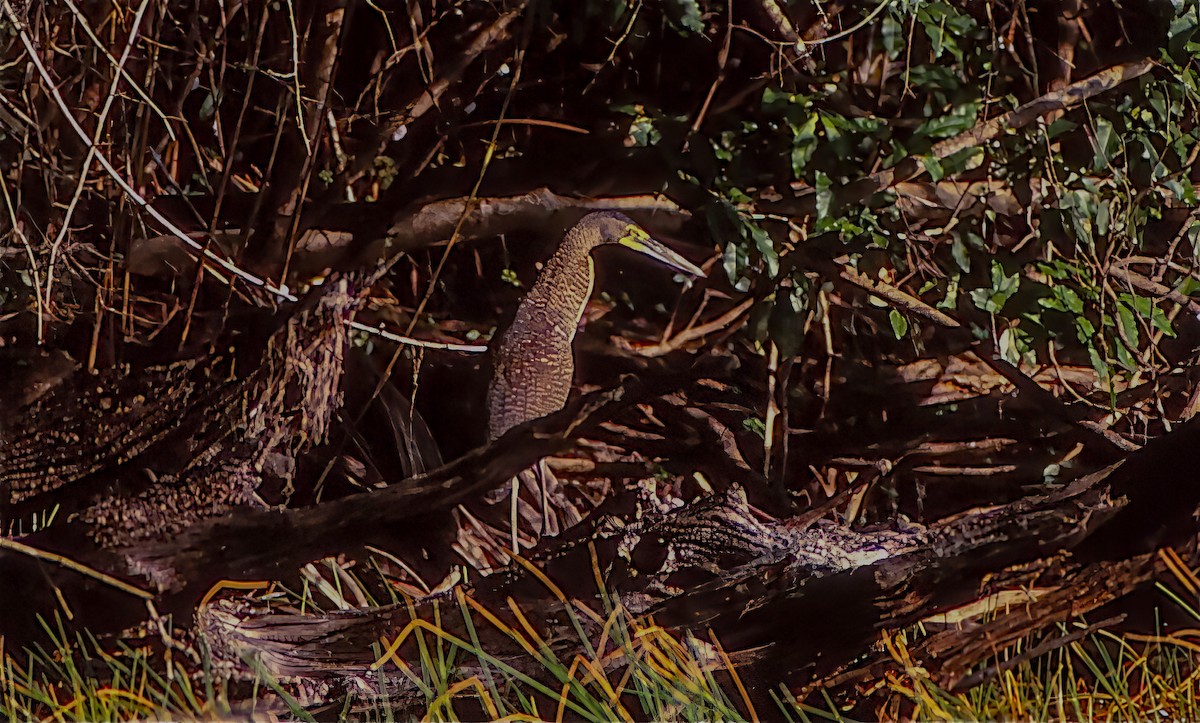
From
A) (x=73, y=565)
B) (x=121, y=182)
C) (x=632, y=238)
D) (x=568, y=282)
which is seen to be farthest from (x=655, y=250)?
(x=73, y=565)

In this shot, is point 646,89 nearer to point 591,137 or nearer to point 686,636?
point 591,137

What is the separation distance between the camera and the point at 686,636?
1.67 m

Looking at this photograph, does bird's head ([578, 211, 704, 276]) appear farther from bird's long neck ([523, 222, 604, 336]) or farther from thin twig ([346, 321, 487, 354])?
thin twig ([346, 321, 487, 354])

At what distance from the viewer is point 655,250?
1.66m

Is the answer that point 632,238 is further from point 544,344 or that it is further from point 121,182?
point 121,182

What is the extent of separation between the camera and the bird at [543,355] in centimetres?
168

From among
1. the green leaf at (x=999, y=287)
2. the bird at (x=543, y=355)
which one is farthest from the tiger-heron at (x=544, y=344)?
the green leaf at (x=999, y=287)

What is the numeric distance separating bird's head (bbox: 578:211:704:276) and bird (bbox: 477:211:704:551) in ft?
0.15

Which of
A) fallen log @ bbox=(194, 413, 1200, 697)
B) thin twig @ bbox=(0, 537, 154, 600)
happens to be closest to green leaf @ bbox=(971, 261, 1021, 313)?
fallen log @ bbox=(194, 413, 1200, 697)

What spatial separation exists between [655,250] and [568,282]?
148 millimetres

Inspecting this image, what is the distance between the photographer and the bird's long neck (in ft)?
Result: 5.49

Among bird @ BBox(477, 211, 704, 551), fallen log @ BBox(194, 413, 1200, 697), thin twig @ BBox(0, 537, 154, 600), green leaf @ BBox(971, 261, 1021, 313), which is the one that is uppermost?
green leaf @ BBox(971, 261, 1021, 313)

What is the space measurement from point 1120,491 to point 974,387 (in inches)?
10.9

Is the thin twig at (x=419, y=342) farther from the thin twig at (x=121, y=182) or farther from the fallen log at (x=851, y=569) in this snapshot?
the fallen log at (x=851, y=569)
